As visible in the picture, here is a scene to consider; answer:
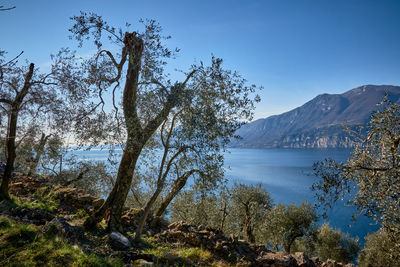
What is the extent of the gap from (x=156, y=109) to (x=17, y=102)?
8.21 m

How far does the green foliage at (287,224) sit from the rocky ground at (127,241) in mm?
17626

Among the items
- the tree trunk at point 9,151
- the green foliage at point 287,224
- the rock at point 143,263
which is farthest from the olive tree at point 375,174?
the green foliage at point 287,224

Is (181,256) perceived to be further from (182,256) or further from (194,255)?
(194,255)

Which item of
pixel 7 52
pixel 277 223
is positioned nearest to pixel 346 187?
pixel 7 52

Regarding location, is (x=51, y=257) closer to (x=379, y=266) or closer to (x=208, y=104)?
(x=208, y=104)

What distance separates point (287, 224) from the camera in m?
29.8

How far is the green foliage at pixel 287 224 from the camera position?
28.6 m

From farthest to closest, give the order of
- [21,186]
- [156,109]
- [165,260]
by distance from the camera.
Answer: [21,186] < [156,109] < [165,260]

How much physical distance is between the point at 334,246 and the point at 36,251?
4031 centimetres

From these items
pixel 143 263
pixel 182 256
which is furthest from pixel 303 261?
pixel 143 263

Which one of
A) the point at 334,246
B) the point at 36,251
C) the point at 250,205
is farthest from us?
the point at 334,246

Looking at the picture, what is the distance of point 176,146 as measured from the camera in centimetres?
909

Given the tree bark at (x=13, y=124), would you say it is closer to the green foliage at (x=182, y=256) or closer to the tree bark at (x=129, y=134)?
the tree bark at (x=129, y=134)

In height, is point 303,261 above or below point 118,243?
below
